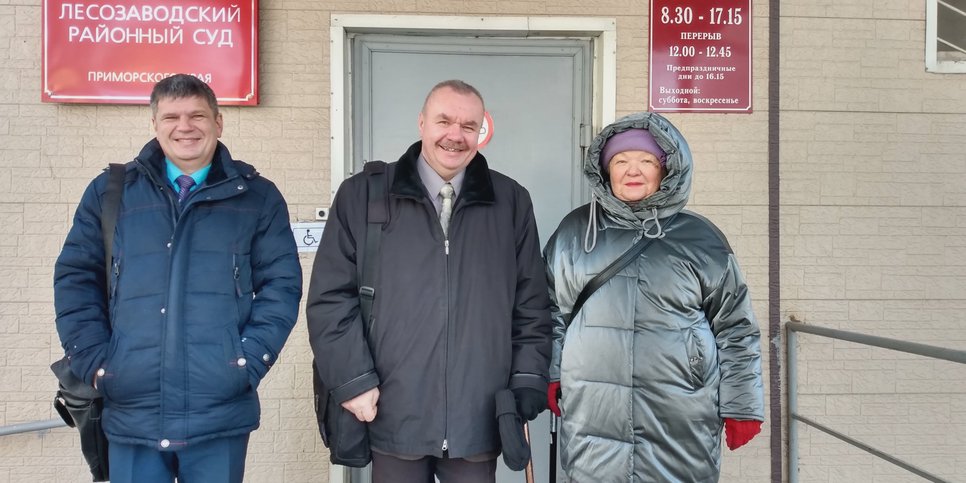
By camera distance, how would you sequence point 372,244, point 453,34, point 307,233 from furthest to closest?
point 453,34
point 307,233
point 372,244

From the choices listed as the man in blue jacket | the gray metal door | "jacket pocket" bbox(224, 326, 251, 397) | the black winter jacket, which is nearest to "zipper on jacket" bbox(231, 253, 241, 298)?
the man in blue jacket

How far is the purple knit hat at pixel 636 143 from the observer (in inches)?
84.7

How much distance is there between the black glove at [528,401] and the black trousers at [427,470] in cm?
21

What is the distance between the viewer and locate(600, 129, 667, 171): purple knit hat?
2152mm

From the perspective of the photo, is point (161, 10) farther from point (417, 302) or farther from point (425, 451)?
point (425, 451)

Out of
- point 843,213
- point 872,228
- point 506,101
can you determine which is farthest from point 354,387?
point 872,228

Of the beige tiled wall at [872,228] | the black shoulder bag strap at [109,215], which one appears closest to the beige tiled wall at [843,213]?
the beige tiled wall at [872,228]

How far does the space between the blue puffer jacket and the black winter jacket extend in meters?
0.24

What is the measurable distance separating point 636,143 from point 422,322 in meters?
0.87

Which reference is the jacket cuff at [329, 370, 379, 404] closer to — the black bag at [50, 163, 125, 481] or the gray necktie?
the gray necktie

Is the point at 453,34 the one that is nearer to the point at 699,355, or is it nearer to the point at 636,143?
the point at 636,143

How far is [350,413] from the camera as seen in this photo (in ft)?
6.59

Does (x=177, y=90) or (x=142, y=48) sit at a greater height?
(x=142, y=48)

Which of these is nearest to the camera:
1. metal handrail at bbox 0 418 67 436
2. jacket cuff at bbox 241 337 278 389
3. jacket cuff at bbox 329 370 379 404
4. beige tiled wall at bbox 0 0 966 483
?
jacket cuff at bbox 329 370 379 404
